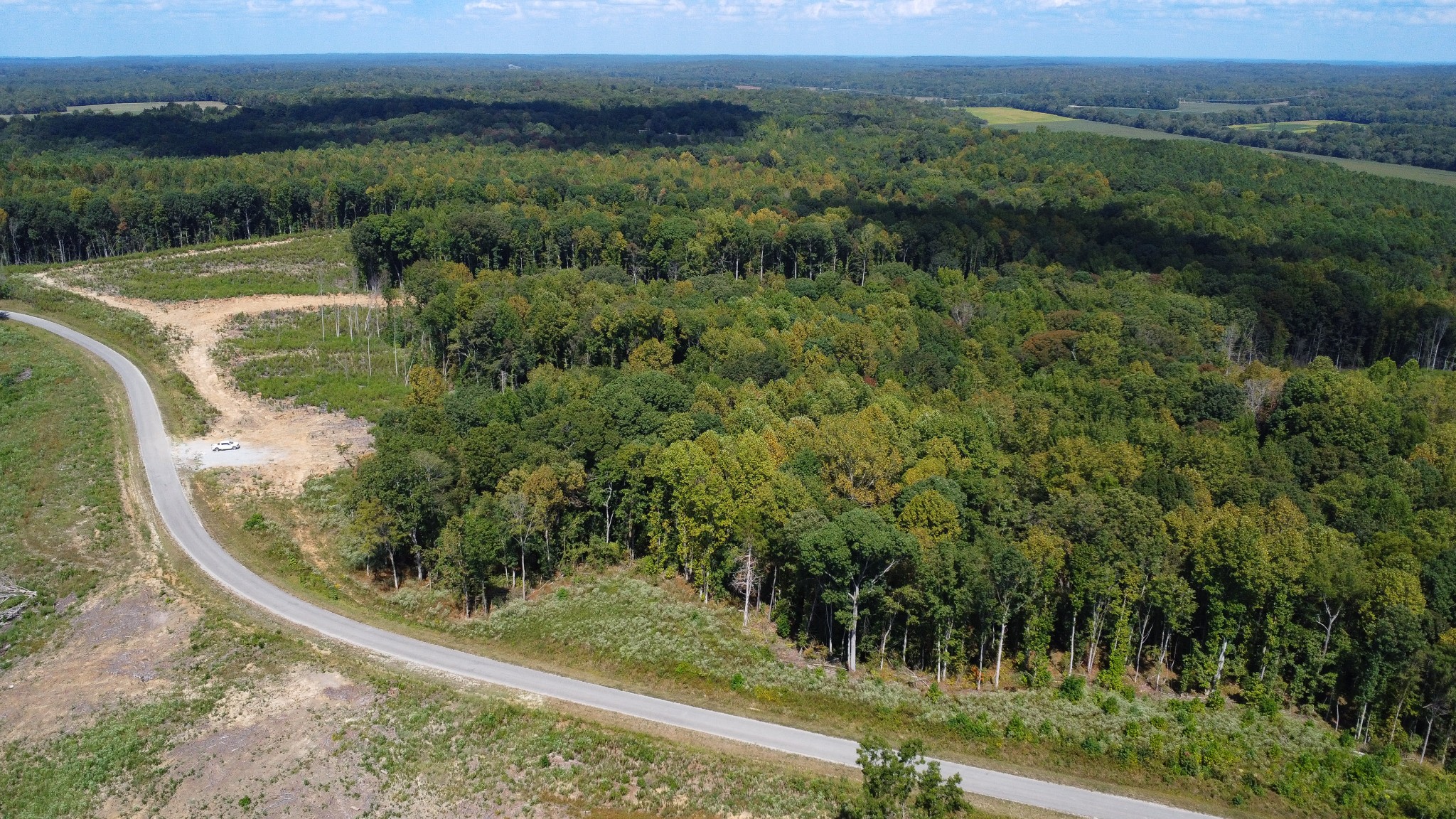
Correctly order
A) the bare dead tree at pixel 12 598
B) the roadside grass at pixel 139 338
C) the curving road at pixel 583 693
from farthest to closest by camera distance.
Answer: the roadside grass at pixel 139 338, the bare dead tree at pixel 12 598, the curving road at pixel 583 693

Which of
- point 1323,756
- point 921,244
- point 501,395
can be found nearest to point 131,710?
point 501,395

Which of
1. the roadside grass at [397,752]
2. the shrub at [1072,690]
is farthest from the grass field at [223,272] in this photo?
the shrub at [1072,690]

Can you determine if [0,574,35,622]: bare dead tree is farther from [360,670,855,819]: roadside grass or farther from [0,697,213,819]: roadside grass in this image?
[360,670,855,819]: roadside grass

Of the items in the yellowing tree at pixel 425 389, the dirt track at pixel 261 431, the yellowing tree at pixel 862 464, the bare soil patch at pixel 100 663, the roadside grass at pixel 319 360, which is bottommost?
the bare soil patch at pixel 100 663

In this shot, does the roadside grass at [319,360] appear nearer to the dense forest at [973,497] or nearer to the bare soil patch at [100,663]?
the dense forest at [973,497]

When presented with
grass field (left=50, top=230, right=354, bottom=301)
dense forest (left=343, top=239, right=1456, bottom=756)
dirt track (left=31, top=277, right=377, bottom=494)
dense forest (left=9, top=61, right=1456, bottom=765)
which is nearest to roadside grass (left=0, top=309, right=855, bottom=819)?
dense forest (left=343, top=239, right=1456, bottom=756)

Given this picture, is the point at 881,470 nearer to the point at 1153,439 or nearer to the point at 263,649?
the point at 1153,439
